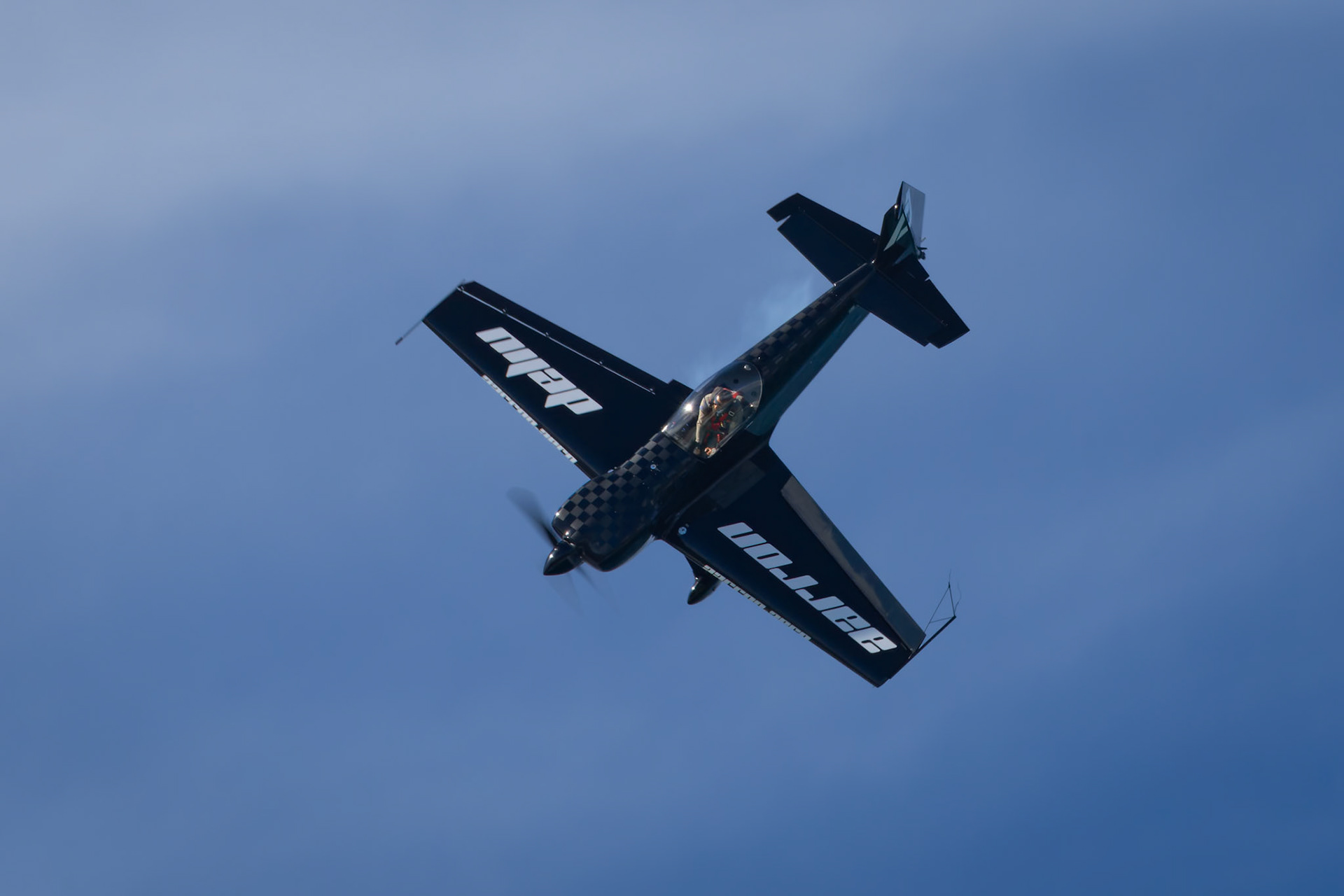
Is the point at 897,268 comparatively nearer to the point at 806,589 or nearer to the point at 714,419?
the point at 714,419

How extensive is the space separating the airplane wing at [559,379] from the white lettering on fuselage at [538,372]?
0.06 feet

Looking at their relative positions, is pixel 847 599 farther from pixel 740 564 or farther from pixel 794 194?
pixel 794 194

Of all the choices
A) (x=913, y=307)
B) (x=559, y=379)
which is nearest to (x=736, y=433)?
(x=559, y=379)

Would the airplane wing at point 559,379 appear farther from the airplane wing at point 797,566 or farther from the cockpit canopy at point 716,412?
the airplane wing at point 797,566

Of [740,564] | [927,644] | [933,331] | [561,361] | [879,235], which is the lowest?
[927,644]

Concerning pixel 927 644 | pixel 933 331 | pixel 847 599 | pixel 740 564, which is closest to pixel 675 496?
pixel 740 564

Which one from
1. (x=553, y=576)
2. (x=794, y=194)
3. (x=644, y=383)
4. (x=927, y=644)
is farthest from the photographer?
(x=794, y=194)

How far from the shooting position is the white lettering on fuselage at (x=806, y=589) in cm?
3512

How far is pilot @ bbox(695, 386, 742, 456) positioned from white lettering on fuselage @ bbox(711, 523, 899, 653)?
85.7 inches

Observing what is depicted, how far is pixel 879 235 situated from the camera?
39.6 m

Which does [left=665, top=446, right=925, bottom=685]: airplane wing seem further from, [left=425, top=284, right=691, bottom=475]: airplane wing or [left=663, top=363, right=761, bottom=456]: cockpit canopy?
[left=425, top=284, right=691, bottom=475]: airplane wing

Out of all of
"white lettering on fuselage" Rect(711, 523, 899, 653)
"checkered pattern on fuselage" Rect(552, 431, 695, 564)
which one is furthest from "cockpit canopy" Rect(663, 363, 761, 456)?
"white lettering on fuselage" Rect(711, 523, 899, 653)

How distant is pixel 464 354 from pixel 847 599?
12444 mm

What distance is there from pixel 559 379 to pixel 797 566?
831 centimetres
